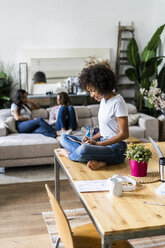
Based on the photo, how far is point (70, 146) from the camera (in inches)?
106

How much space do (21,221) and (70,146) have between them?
3.07 ft

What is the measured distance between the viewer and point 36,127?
17.7ft

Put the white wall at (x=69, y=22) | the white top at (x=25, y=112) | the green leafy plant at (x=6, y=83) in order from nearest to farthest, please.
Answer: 1. the white top at (x=25, y=112)
2. the green leafy plant at (x=6, y=83)
3. the white wall at (x=69, y=22)

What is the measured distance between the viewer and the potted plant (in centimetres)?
211

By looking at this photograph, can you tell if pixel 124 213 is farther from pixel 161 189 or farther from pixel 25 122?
pixel 25 122

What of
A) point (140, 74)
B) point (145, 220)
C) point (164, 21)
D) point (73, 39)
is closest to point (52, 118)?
point (73, 39)

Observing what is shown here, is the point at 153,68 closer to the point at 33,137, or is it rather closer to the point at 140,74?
the point at 140,74

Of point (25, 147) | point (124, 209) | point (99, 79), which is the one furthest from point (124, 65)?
point (124, 209)

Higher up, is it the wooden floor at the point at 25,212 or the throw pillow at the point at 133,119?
the throw pillow at the point at 133,119

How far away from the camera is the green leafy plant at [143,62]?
6.93m

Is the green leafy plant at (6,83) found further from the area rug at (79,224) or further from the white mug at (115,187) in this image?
the white mug at (115,187)

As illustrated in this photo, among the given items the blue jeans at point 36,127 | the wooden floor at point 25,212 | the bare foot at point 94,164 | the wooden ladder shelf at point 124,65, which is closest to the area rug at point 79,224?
the wooden floor at point 25,212

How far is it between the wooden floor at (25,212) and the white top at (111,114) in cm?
98

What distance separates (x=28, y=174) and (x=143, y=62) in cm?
373
